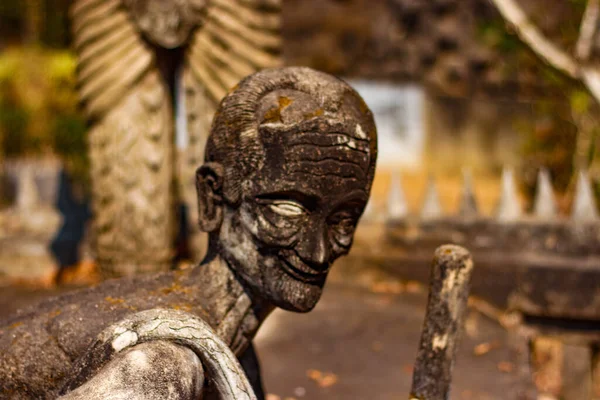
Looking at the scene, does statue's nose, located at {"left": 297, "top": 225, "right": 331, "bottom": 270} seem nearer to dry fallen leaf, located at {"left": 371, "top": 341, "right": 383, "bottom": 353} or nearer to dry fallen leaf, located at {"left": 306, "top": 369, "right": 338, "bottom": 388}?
dry fallen leaf, located at {"left": 306, "top": 369, "right": 338, "bottom": 388}

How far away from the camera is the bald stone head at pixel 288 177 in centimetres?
169

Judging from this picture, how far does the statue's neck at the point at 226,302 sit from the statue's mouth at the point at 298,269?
16 centimetres

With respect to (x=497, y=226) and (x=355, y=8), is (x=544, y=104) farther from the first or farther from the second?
(x=497, y=226)

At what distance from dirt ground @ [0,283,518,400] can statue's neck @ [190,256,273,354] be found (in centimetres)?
140

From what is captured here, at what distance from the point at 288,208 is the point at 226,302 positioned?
0.32m

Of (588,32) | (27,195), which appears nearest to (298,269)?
(588,32)

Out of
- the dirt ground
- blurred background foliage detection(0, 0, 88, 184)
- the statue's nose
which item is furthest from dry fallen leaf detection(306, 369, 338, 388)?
blurred background foliage detection(0, 0, 88, 184)

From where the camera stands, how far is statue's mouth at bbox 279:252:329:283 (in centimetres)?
171

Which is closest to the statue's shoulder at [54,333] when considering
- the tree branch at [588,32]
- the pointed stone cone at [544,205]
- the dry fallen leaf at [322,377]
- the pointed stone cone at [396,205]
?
the dry fallen leaf at [322,377]

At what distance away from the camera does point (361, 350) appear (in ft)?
12.6

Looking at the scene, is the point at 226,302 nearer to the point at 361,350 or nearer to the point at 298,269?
the point at 298,269

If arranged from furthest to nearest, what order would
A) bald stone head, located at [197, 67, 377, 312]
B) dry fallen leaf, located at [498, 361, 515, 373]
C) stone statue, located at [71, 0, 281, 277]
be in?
dry fallen leaf, located at [498, 361, 515, 373] < stone statue, located at [71, 0, 281, 277] < bald stone head, located at [197, 67, 377, 312]

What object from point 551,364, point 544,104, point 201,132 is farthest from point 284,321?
point 544,104

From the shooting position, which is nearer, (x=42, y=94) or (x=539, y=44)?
(x=539, y=44)
